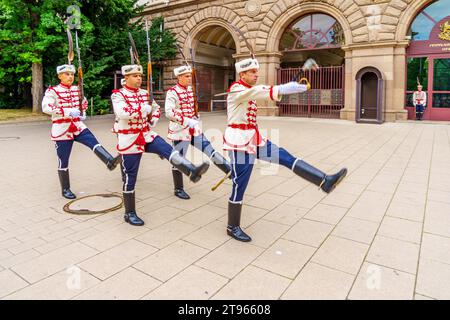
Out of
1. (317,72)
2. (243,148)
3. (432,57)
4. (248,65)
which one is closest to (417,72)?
(432,57)

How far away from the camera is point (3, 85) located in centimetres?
2014

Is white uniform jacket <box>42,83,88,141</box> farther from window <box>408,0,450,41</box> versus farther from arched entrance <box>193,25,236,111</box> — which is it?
arched entrance <box>193,25,236,111</box>

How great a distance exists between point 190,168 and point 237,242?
38.0 inches

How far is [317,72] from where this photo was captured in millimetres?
19281

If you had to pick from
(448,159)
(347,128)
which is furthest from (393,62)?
(448,159)

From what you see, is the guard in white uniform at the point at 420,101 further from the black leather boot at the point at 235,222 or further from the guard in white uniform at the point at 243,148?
the black leather boot at the point at 235,222

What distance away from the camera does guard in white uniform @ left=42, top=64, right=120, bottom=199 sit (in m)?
5.34

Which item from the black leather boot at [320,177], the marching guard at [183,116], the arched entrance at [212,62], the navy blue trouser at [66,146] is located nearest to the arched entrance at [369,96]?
the arched entrance at [212,62]

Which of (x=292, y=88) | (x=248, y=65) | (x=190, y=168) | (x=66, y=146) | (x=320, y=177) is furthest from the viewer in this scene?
(x=66, y=146)

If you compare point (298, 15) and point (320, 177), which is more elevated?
point (298, 15)

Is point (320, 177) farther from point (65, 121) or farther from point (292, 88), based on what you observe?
point (65, 121)

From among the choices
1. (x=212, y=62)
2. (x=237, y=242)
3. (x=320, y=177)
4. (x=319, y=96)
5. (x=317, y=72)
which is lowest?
(x=237, y=242)

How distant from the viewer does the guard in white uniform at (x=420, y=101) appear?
16688 millimetres

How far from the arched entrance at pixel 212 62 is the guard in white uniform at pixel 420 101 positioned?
11.7 m
